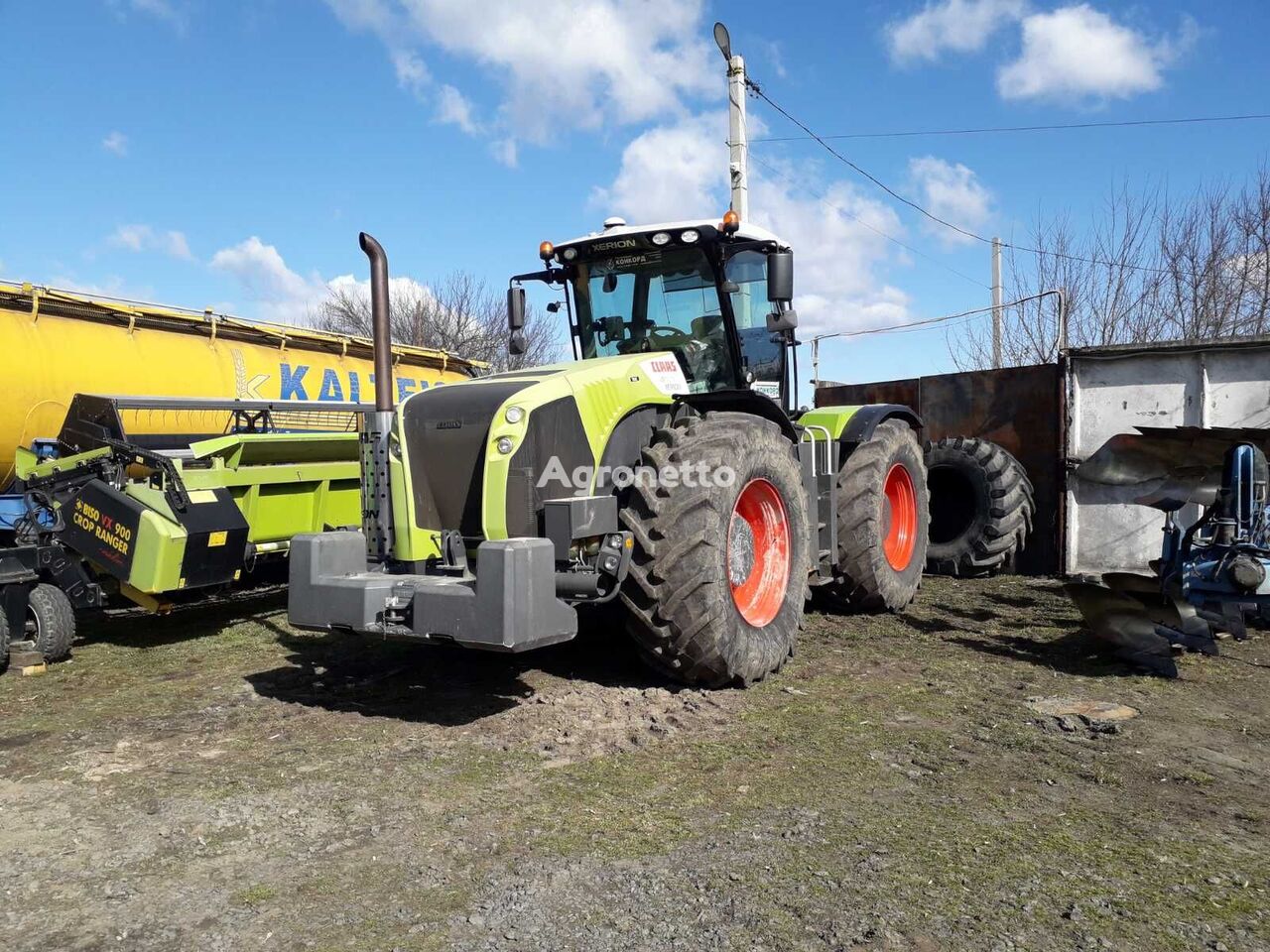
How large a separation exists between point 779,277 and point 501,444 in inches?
85.7

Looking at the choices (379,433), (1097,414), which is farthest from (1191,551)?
(379,433)

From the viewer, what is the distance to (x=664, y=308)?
6.47 meters

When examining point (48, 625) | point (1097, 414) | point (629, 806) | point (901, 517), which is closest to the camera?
point (629, 806)

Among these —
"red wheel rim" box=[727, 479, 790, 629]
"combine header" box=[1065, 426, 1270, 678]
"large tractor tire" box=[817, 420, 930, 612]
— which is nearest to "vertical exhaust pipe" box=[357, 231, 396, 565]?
"red wheel rim" box=[727, 479, 790, 629]

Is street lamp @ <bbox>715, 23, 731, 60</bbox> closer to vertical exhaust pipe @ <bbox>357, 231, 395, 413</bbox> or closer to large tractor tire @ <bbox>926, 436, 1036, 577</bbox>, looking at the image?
large tractor tire @ <bbox>926, 436, 1036, 577</bbox>

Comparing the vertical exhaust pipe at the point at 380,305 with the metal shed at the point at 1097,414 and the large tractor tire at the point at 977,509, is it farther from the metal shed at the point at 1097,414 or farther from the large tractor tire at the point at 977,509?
the metal shed at the point at 1097,414

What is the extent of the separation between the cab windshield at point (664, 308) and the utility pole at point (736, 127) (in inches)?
286

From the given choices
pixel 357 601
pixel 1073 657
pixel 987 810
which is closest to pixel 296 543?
pixel 357 601

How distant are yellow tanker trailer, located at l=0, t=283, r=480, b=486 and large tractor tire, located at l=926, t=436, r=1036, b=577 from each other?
6.23 meters

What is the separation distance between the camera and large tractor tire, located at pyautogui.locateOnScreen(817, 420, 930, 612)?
713 centimetres

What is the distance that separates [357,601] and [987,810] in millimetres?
2928

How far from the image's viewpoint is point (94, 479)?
656cm

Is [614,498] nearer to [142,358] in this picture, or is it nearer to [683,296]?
[683,296]

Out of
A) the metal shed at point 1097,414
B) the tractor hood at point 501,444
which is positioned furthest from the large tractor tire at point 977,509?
the tractor hood at point 501,444
